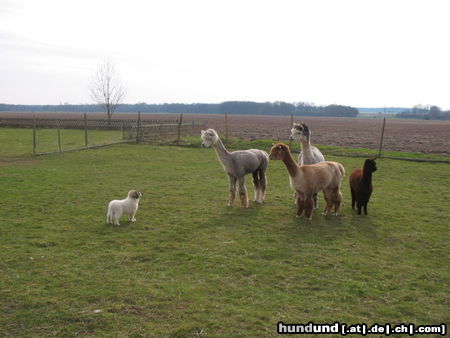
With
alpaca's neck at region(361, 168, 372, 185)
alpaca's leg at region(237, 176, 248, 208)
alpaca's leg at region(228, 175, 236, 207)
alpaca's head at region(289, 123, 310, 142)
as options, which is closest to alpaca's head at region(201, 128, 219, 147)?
alpaca's leg at region(228, 175, 236, 207)

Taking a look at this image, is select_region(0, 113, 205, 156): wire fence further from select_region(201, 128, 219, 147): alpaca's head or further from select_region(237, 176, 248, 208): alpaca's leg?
select_region(237, 176, 248, 208): alpaca's leg

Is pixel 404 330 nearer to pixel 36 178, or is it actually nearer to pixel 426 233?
pixel 426 233

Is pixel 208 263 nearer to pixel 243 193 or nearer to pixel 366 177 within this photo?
pixel 243 193

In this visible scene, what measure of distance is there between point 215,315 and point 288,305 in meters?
0.85

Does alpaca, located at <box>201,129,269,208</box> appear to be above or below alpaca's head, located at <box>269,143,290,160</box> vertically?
below

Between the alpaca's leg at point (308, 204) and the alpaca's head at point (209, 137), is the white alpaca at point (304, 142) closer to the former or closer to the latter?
the alpaca's leg at point (308, 204)

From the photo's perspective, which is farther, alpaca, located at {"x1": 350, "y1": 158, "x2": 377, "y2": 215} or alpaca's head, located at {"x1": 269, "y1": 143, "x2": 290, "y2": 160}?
alpaca, located at {"x1": 350, "y1": 158, "x2": 377, "y2": 215}

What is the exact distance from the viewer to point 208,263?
18.1 ft

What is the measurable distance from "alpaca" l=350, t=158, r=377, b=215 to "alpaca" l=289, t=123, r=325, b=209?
3.15ft

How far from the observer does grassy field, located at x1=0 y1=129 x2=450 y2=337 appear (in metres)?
4.10

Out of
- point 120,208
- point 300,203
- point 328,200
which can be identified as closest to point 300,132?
point 328,200

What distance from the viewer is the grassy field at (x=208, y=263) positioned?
4.10 meters

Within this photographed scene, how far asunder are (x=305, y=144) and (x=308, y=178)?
1.65 meters

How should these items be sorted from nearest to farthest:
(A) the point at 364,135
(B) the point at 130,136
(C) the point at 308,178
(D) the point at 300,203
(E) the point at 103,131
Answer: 1. (C) the point at 308,178
2. (D) the point at 300,203
3. (B) the point at 130,136
4. (E) the point at 103,131
5. (A) the point at 364,135
